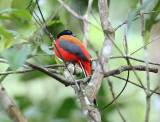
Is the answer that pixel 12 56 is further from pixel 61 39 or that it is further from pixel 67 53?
pixel 61 39

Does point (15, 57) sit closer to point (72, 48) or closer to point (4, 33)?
point (4, 33)

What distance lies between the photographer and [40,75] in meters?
4.27

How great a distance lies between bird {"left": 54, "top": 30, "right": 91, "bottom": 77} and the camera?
3.84 metres

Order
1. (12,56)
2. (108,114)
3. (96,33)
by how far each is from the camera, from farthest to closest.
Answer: (96,33)
(108,114)
(12,56)

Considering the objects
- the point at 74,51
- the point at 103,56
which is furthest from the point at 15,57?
the point at 74,51

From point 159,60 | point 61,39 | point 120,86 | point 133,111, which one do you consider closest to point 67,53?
point 61,39

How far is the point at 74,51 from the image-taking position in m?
4.23

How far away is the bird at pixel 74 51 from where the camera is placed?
12.6ft

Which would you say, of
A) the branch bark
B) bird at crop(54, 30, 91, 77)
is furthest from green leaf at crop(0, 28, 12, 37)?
bird at crop(54, 30, 91, 77)

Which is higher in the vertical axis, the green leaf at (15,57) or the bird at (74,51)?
the green leaf at (15,57)

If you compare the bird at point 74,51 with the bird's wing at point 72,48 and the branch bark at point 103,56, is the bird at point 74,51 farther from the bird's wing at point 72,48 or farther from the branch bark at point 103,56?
the branch bark at point 103,56

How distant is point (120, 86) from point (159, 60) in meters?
1.42

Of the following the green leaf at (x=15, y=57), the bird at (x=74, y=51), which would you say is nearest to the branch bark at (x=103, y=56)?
the green leaf at (x=15, y=57)

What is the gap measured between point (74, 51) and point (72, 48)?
113 mm
